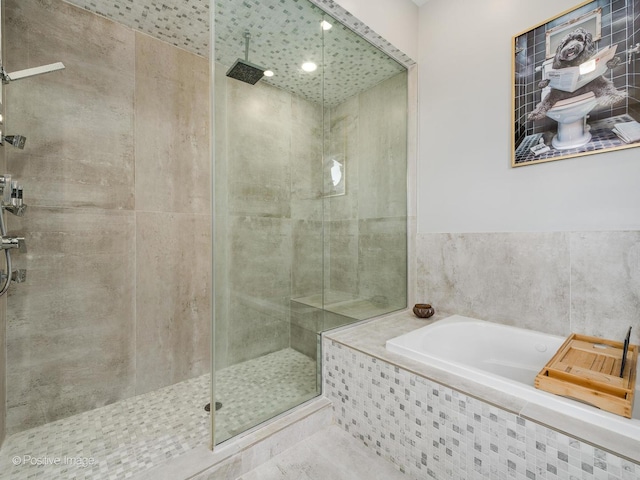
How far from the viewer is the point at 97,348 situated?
6.11 feet

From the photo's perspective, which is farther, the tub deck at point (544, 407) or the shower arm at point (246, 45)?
the shower arm at point (246, 45)

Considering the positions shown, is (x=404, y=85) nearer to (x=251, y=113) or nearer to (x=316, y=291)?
(x=251, y=113)

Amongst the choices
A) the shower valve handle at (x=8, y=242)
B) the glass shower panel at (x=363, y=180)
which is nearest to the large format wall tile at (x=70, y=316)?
the shower valve handle at (x=8, y=242)

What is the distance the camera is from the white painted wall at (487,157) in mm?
1591

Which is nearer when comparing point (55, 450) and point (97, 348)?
point (55, 450)

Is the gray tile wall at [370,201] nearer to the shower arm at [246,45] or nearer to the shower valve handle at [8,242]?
the shower arm at [246,45]

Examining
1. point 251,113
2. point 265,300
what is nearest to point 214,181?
point 251,113

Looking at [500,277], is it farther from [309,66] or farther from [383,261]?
[309,66]

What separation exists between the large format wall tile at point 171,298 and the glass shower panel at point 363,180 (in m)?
1.06

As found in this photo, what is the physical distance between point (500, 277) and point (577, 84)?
1.17 meters

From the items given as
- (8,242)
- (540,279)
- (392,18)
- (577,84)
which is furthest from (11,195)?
(577,84)

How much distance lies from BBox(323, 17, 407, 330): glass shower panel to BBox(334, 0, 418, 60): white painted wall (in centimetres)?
13

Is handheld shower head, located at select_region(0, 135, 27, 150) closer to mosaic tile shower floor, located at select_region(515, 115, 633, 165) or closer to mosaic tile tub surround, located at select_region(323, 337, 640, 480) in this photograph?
mosaic tile tub surround, located at select_region(323, 337, 640, 480)

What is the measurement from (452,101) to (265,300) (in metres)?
1.95
